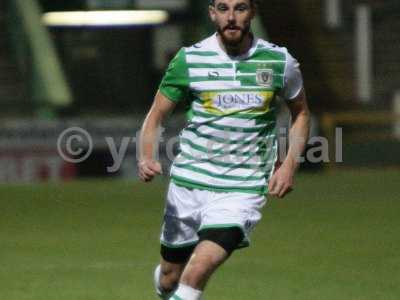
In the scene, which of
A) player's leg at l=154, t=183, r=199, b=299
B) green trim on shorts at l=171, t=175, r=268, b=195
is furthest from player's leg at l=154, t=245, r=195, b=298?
green trim on shorts at l=171, t=175, r=268, b=195

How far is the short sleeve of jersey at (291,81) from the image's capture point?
7.64m

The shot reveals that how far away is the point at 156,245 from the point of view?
12969 millimetres

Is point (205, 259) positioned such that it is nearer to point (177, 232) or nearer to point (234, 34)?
point (177, 232)

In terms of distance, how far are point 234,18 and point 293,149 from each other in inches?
33.5

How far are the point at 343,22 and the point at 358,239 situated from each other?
17468 millimetres

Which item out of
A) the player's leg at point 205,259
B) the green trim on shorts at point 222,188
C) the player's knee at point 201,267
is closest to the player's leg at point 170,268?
the green trim on shorts at point 222,188

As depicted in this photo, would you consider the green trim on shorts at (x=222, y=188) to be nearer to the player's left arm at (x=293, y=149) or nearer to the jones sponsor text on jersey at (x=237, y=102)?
the player's left arm at (x=293, y=149)

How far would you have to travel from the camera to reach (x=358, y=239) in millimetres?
13477

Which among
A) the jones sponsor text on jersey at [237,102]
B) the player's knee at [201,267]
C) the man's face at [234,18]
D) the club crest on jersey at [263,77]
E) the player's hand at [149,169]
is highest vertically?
the man's face at [234,18]

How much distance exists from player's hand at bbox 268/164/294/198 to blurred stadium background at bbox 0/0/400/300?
7.57 feet

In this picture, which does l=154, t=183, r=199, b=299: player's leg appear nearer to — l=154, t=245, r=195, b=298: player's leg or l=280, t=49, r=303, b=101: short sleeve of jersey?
l=154, t=245, r=195, b=298: player's leg

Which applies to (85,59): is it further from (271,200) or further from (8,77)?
(271,200)

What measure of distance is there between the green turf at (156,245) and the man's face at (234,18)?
108 inches

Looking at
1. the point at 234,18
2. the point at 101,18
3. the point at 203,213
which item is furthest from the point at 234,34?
the point at 101,18
